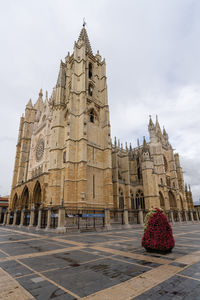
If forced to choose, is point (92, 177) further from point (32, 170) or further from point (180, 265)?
point (180, 265)

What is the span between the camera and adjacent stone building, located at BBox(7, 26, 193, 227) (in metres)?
24.5

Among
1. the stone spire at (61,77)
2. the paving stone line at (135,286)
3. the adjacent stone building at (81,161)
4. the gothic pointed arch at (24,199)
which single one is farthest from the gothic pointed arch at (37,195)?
the paving stone line at (135,286)

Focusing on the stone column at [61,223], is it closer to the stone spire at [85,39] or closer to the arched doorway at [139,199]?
the arched doorway at [139,199]

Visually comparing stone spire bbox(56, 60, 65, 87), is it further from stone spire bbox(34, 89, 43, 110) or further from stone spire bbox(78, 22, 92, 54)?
stone spire bbox(34, 89, 43, 110)

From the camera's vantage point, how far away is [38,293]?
10.5 ft

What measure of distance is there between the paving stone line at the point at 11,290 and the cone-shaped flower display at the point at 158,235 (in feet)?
16.1

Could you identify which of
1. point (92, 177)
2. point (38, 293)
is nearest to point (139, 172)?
point (92, 177)

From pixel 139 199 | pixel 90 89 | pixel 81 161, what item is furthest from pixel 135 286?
pixel 139 199

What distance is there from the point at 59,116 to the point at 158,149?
2591cm

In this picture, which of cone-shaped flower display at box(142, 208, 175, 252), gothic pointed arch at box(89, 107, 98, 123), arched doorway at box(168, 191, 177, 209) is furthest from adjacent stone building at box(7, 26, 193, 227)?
cone-shaped flower display at box(142, 208, 175, 252)

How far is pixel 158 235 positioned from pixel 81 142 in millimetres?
19926

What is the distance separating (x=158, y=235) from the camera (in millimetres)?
6609

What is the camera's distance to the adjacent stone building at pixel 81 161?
2448 cm

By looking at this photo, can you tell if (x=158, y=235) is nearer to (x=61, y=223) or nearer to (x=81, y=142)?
(x=61, y=223)
